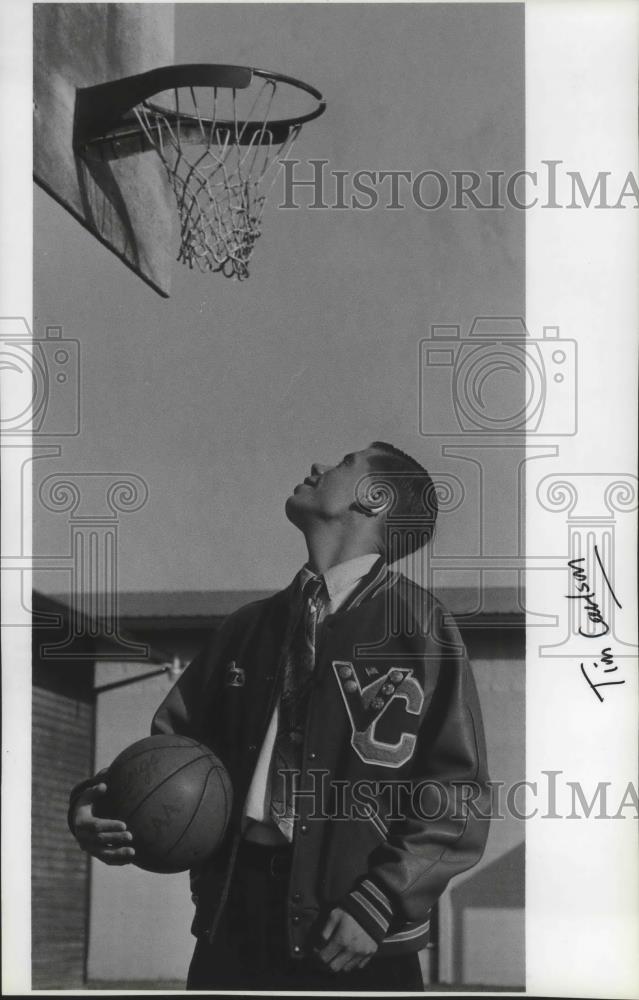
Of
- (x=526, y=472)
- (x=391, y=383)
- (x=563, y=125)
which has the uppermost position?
(x=563, y=125)

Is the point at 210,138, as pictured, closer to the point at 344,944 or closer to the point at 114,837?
the point at 114,837

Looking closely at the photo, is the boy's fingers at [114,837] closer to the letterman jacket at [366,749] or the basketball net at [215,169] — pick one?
the letterman jacket at [366,749]

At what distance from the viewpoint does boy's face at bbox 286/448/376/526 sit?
6.05 metres

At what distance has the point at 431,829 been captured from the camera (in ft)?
19.0

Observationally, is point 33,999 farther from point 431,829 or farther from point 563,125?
point 563,125

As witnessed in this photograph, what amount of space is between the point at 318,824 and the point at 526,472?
171 cm

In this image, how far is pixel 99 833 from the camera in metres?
5.84

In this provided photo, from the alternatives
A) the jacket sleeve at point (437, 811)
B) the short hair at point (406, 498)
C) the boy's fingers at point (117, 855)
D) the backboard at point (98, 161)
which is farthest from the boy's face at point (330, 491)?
the boy's fingers at point (117, 855)

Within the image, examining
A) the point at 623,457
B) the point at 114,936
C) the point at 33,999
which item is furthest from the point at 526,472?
the point at 33,999

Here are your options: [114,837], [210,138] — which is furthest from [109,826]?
[210,138]

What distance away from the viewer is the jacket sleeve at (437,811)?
5.70 meters

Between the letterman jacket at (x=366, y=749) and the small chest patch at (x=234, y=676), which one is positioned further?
the small chest patch at (x=234, y=676)
